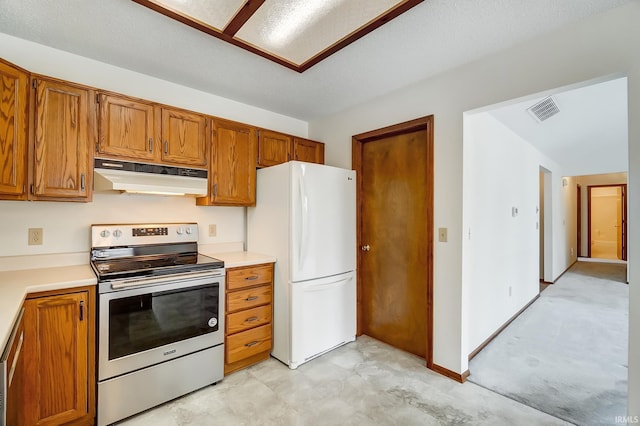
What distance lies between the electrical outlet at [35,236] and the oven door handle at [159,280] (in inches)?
30.4

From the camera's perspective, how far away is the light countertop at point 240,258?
7.91 ft

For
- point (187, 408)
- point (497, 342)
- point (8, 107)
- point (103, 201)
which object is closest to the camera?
point (8, 107)

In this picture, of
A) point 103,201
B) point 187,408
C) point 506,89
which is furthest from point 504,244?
point 103,201

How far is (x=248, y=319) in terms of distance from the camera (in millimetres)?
2502

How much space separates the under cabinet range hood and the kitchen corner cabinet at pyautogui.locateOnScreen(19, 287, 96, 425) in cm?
71

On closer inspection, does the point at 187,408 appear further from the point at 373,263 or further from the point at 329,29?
the point at 329,29

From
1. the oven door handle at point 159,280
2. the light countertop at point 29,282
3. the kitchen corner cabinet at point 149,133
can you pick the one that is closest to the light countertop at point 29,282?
the light countertop at point 29,282

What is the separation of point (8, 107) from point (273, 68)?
167 centimetres

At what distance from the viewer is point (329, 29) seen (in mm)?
1802

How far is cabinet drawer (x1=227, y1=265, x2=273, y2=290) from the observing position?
2391 mm

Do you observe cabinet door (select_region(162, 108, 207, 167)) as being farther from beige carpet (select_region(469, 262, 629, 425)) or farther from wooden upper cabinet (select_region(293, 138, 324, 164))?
beige carpet (select_region(469, 262, 629, 425))

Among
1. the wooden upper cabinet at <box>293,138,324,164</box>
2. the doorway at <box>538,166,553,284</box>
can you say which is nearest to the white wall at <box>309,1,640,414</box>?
the wooden upper cabinet at <box>293,138,324,164</box>

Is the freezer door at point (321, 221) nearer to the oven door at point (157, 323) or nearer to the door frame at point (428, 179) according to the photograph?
the door frame at point (428, 179)

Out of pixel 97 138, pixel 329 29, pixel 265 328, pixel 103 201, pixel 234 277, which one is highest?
pixel 329 29
